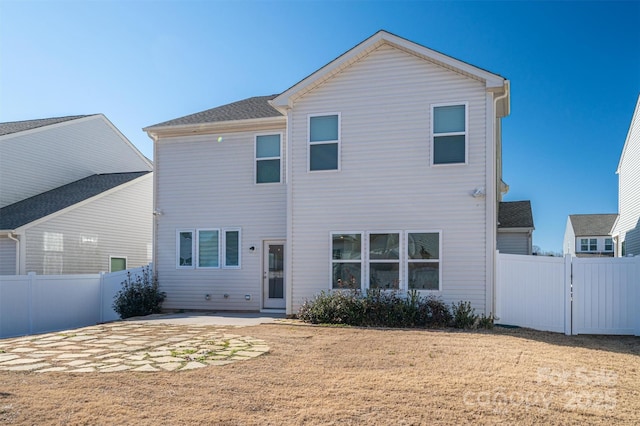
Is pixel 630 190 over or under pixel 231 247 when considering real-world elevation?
over

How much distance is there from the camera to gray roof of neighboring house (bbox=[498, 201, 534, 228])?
55.3 ft

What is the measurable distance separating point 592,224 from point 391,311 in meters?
38.2

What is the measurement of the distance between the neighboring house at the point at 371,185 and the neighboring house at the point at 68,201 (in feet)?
20.4

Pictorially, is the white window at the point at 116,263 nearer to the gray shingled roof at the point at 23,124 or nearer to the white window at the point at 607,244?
the gray shingled roof at the point at 23,124

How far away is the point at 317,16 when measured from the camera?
1343 centimetres

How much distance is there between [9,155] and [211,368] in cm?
1622

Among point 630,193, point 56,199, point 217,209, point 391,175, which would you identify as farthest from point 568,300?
point 56,199

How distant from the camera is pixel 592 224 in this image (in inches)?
1634

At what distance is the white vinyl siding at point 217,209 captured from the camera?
1363cm

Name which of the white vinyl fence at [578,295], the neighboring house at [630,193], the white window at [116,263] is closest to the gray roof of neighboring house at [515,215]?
the neighboring house at [630,193]

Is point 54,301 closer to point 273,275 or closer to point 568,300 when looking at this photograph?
point 273,275

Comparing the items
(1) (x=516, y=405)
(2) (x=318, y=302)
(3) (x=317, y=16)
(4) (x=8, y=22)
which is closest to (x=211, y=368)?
(1) (x=516, y=405)

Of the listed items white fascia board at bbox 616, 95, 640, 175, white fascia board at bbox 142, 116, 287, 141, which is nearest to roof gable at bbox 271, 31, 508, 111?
white fascia board at bbox 142, 116, 287, 141

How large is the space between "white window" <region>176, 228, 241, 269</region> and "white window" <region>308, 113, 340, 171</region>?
3.45 m
